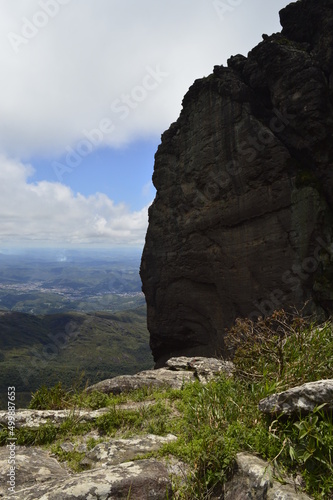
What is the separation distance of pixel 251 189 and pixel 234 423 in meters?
33.1

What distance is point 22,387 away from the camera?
649 ft

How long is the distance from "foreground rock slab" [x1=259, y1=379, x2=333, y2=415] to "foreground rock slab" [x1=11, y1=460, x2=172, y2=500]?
7.13 feet

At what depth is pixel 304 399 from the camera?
499 cm

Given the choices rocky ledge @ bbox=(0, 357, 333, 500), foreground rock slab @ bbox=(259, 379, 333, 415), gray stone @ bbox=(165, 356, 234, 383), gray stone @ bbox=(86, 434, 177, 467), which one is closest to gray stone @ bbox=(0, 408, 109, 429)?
rocky ledge @ bbox=(0, 357, 333, 500)

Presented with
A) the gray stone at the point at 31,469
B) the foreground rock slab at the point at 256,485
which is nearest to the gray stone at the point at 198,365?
the gray stone at the point at 31,469

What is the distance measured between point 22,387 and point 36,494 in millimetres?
230288

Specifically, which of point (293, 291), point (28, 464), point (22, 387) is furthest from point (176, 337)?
point (22, 387)

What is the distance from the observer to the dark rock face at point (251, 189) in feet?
109

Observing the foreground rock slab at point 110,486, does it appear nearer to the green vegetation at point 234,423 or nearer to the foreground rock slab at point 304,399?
the green vegetation at point 234,423

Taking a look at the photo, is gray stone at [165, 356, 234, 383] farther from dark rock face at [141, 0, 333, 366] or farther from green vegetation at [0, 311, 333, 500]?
dark rock face at [141, 0, 333, 366]

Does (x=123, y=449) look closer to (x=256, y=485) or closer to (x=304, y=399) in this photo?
(x=256, y=485)

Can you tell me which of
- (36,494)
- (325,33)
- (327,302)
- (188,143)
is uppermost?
(325,33)

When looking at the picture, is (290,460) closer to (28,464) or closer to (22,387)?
(28,464)

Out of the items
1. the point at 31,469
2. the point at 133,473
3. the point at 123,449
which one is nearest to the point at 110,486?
the point at 133,473
